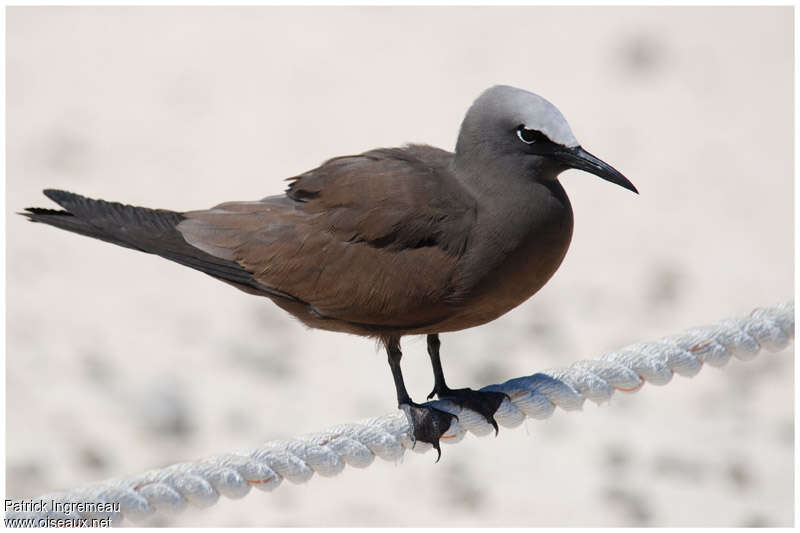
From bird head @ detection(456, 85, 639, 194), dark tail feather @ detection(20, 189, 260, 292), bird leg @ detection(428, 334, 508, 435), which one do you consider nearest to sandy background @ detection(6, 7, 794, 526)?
bird leg @ detection(428, 334, 508, 435)

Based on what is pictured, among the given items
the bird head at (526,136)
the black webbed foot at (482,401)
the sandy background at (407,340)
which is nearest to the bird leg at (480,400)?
the black webbed foot at (482,401)

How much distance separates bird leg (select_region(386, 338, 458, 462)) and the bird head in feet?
2.11

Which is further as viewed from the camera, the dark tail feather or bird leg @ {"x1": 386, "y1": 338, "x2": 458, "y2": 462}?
the dark tail feather

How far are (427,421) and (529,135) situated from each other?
2.81 feet

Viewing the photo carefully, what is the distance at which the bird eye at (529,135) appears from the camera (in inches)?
133

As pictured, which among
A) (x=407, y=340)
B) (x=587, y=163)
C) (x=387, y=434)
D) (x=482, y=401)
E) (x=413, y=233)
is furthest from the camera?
(x=407, y=340)

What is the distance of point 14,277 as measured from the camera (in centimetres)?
722

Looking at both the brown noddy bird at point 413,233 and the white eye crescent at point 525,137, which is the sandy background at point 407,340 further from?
the white eye crescent at point 525,137

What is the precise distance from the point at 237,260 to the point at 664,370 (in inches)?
51.5

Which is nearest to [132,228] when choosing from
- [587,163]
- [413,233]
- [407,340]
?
[413,233]

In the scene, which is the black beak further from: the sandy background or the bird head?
the sandy background

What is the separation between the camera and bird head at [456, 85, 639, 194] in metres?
3.35

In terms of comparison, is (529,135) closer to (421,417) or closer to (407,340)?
(421,417)

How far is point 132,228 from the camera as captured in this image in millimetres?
3639
